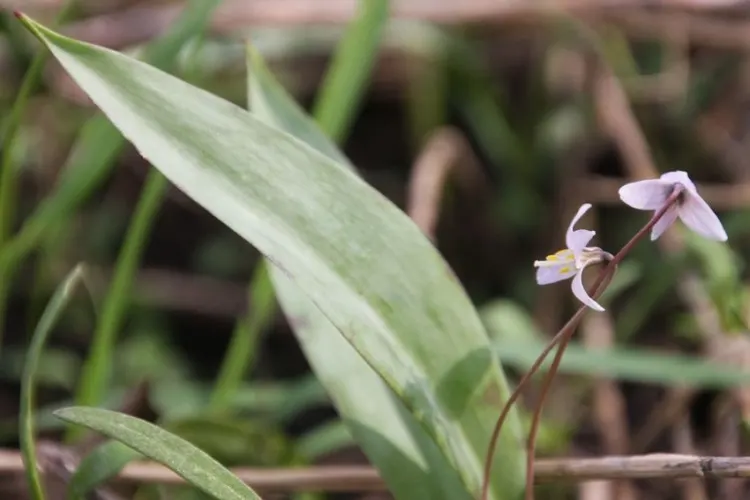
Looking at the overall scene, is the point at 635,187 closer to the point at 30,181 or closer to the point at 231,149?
the point at 231,149

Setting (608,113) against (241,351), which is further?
(608,113)

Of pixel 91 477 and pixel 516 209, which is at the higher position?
pixel 516 209

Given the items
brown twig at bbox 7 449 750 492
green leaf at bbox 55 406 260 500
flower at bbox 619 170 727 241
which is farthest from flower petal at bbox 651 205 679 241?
green leaf at bbox 55 406 260 500

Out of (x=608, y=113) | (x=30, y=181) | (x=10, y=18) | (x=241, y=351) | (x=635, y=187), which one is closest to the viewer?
(x=635, y=187)

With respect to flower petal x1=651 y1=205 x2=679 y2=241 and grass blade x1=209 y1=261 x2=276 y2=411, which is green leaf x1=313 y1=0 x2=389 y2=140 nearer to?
grass blade x1=209 y1=261 x2=276 y2=411

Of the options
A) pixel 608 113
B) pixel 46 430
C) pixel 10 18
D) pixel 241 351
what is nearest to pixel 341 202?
pixel 241 351

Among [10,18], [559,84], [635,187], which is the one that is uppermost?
[559,84]

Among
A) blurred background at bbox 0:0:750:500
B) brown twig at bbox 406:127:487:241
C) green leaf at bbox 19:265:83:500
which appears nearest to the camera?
green leaf at bbox 19:265:83:500
